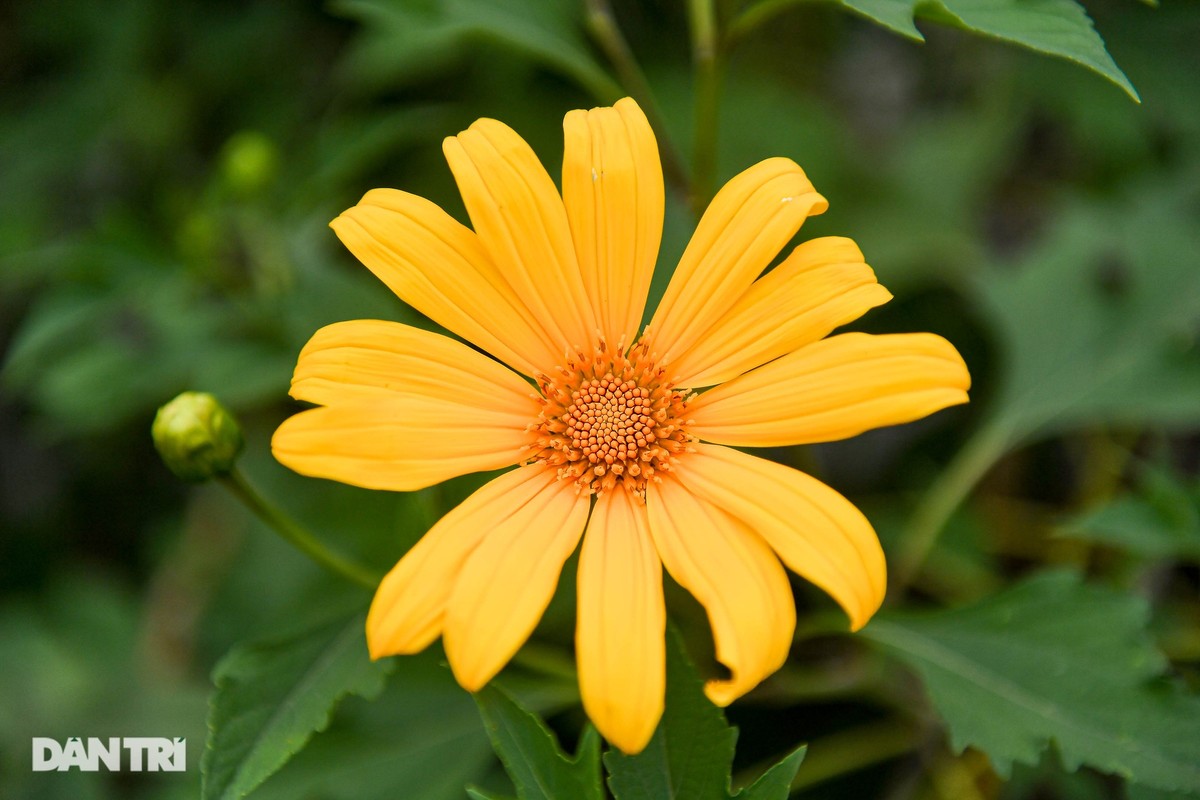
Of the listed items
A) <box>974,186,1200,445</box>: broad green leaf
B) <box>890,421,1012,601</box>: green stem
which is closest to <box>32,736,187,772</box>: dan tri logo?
<box>890,421,1012,601</box>: green stem

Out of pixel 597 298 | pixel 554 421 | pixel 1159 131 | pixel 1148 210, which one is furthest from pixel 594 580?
pixel 1159 131

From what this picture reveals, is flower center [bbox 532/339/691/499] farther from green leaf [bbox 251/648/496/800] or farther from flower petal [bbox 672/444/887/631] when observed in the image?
green leaf [bbox 251/648/496/800]

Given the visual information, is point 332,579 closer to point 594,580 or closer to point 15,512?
point 594,580

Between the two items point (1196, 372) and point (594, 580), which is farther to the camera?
point (1196, 372)

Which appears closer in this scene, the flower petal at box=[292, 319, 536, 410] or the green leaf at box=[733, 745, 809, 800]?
the green leaf at box=[733, 745, 809, 800]

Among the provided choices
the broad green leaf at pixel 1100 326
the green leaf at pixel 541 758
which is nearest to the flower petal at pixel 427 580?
the green leaf at pixel 541 758

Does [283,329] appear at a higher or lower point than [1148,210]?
lower
